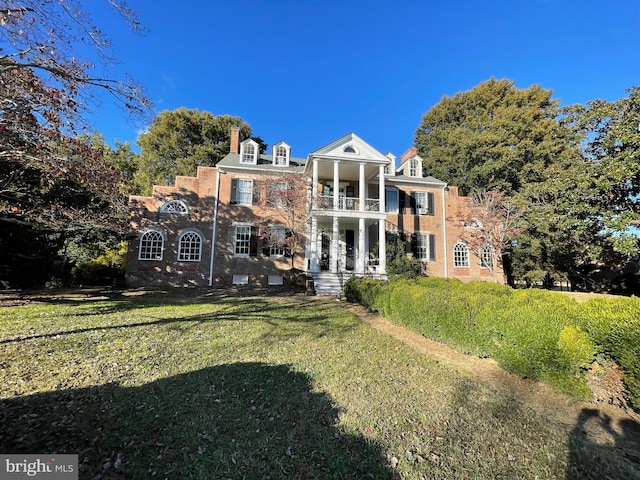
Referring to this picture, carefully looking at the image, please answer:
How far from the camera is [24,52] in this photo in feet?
14.4

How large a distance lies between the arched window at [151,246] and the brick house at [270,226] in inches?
1.9

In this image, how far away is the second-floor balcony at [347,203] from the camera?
52.6 ft

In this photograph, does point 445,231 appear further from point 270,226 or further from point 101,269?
point 101,269

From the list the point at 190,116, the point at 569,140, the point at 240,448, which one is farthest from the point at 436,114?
the point at 240,448

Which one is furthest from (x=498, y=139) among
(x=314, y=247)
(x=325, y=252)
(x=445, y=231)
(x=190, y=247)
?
(x=190, y=247)

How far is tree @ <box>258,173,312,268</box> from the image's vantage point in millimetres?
15992

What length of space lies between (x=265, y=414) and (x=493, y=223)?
18.5m

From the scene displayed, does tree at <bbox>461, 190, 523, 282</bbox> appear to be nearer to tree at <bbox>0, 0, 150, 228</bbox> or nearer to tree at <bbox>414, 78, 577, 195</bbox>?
tree at <bbox>414, 78, 577, 195</bbox>

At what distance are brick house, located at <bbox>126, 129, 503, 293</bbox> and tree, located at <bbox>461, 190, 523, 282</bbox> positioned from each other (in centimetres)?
115

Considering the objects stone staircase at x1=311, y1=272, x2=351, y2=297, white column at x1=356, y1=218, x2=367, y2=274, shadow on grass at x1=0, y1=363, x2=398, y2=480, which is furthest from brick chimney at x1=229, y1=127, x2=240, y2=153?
shadow on grass at x1=0, y1=363, x2=398, y2=480

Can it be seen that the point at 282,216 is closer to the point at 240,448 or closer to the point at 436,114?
the point at 240,448

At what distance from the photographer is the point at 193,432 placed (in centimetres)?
289

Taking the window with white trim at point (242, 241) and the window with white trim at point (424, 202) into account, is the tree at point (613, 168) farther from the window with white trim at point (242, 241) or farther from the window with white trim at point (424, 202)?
the window with white trim at point (242, 241)

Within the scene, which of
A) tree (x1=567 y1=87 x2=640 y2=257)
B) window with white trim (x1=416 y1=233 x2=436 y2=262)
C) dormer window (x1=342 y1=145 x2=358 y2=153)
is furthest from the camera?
window with white trim (x1=416 y1=233 x2=436 y2=262)
